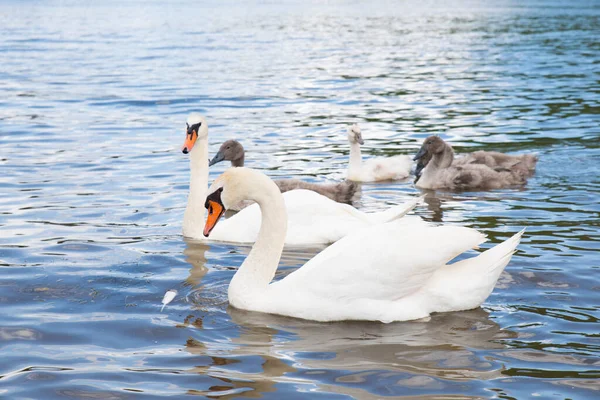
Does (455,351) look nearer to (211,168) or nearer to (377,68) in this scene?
(211,168)

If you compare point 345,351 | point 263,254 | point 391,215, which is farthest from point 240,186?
point 391,215

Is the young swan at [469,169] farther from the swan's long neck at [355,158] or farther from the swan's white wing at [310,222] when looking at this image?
the swan's white wing at [310,222]

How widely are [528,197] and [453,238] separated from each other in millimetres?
5864

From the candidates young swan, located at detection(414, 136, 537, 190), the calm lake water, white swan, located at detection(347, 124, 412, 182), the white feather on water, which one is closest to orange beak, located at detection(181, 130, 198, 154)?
the calm lake water

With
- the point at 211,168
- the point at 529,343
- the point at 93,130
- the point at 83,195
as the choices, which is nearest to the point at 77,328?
the point at 529,343

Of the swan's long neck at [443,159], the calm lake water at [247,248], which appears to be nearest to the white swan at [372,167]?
the calm lake water at [247,248]

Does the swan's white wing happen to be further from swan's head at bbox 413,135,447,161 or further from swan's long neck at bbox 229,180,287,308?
swan's head at bbox 413,135,447,161

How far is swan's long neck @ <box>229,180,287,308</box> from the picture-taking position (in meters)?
8.20

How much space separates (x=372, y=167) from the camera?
1514 cm

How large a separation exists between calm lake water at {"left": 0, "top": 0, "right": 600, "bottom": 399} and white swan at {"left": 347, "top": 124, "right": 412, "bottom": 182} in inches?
9.9

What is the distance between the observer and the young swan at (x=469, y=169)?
14.2 m

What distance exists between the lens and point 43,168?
1535 centimetres

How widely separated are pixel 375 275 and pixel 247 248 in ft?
10.9

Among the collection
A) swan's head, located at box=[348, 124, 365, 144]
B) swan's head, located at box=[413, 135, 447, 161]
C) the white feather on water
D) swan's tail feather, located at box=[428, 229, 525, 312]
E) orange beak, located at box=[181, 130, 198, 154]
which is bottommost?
the white feather on water
